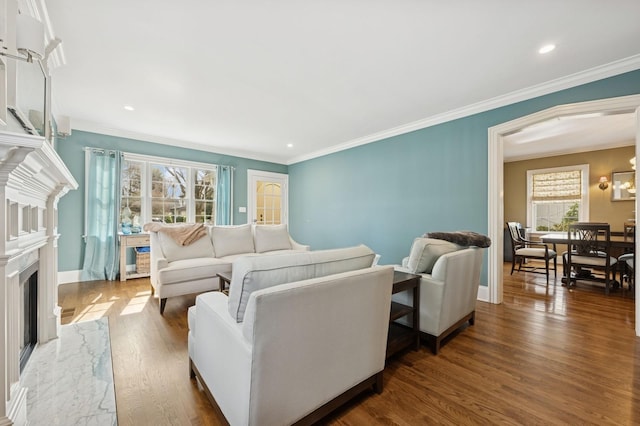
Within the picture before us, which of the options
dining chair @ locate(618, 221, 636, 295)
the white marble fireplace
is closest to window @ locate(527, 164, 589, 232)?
dining chair @ locate(618, 221, 636, 295)

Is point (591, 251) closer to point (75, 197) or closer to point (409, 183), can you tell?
point (409, 183)

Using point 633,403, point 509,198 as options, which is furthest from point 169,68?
point 509,198

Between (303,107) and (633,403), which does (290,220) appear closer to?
(303,107)

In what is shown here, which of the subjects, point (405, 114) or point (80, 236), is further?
point (80, 236)

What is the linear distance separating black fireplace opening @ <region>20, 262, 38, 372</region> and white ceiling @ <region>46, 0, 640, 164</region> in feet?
6.28

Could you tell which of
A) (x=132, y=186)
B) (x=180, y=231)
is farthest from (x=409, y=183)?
(x=132, y=186)

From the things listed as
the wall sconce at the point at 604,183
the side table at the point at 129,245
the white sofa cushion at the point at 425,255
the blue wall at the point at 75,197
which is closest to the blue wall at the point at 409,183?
the white sofa cushion at the point at 425,255

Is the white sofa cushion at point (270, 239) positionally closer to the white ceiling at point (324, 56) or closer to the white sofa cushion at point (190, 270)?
the white sofa cushion at point (190, 270)

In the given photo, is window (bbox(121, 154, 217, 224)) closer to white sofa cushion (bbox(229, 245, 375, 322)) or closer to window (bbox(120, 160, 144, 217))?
window (bbox(120, 160, 144, 217))

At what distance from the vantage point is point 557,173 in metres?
6.16

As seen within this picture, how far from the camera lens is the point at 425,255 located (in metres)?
2.20

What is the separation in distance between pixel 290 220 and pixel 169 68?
Result: 15.0ft

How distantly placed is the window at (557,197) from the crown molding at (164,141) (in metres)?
6.26

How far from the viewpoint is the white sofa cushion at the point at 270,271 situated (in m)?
1.16
